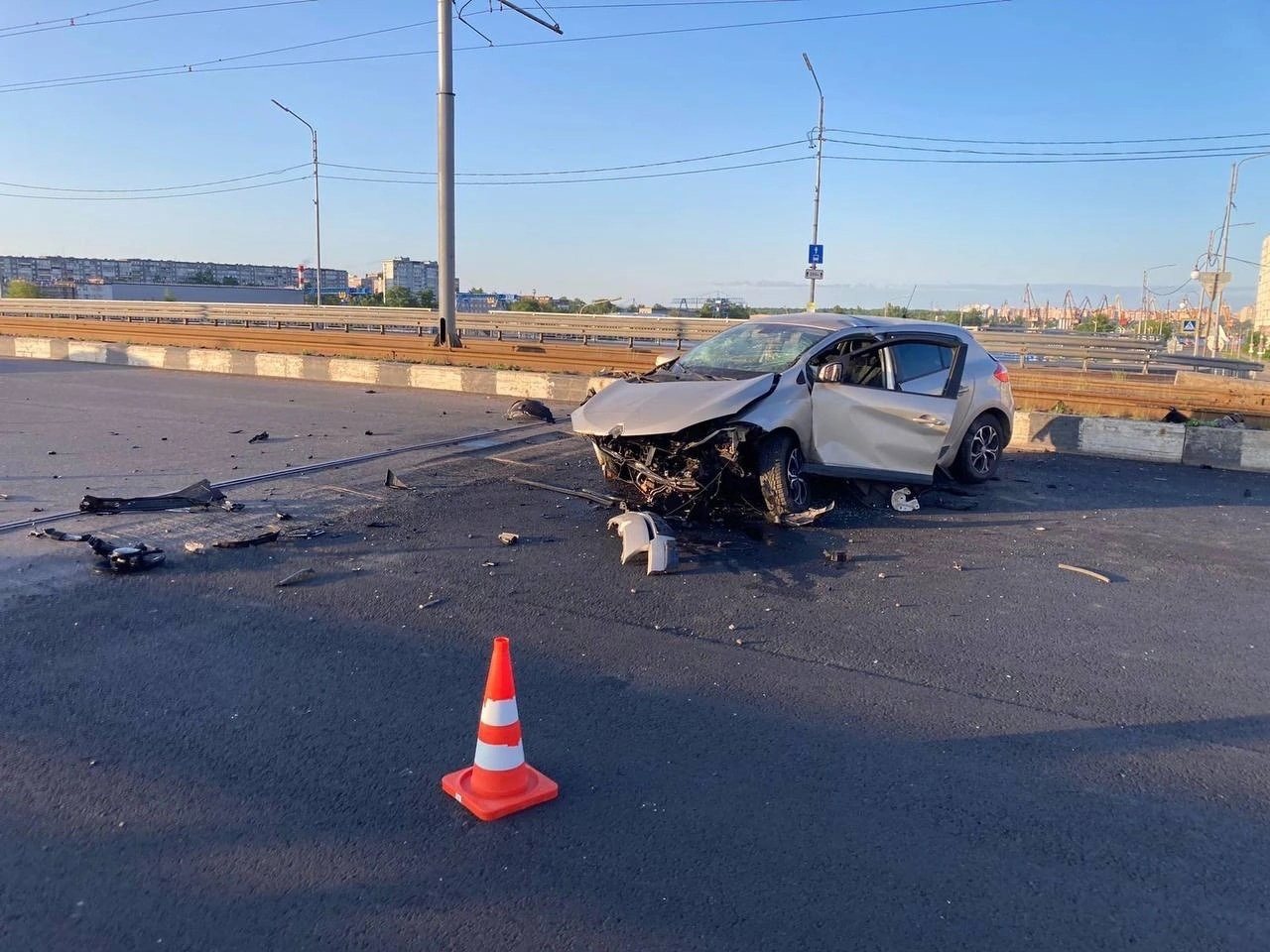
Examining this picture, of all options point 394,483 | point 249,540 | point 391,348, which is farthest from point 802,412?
point 391,348

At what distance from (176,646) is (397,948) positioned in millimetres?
2919

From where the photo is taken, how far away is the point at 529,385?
672 inches

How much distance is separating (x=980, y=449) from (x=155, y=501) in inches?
308

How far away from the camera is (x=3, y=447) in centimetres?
1086

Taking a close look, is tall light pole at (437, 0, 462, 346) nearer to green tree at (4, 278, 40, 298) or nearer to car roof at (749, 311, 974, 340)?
car roof at (749, 311, 974, 340)

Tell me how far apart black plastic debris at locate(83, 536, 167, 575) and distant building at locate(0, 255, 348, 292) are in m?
112

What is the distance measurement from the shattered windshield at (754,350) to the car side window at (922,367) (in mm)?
809

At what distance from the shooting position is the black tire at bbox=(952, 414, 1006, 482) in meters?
9.90

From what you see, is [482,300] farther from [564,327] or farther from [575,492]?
[575,492]

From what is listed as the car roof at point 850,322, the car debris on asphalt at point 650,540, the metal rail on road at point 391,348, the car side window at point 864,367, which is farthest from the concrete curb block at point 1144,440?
the metal rail on road at point 391,348

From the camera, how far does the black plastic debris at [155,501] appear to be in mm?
7789

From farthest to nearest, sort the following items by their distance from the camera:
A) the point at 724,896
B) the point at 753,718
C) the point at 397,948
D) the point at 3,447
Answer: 1. the point at 3,447
2. the point at 753,718
3. the point at 724,896
4. the point at 397,948

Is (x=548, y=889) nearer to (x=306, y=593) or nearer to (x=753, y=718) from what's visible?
Answer: (x=753, y=718)

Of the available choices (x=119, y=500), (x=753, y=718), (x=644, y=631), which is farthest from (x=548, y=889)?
(x=119, y=500)
